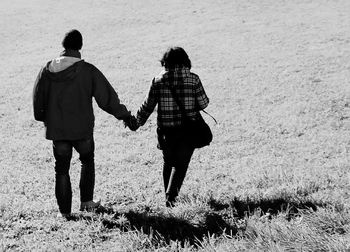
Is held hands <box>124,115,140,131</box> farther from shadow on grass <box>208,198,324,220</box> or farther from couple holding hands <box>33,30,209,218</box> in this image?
shadow on grass <box>208,198,324,220</box>

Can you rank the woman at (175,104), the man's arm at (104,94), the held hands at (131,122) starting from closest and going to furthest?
the man's arm at (104,94), the woman at (175,104), the held hands at (131,122)

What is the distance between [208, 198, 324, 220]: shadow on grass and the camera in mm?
4941

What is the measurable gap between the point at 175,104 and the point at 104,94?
0.74 meters

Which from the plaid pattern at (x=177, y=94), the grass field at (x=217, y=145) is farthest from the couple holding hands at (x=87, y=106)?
the grass field at (x=217, y=145)

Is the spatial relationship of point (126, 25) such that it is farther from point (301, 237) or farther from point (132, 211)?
point (301, 237)

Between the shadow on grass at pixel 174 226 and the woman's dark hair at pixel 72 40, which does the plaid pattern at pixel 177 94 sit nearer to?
the woman's dark hair at pixel 72 40

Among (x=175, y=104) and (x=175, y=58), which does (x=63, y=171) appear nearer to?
(x=175, y=104)

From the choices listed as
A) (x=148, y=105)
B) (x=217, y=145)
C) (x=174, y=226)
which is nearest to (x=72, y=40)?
(x=148, y=105)

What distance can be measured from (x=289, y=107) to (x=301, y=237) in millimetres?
7263

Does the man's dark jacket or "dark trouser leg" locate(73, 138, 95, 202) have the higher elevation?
the man's dark jacket

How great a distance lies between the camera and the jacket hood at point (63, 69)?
4.97 m

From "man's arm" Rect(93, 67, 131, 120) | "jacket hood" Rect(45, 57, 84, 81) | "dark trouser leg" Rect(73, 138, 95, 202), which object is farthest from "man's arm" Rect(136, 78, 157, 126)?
"jacket hood" Rect(45, 57, 84, 81)

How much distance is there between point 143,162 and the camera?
26.7 ft

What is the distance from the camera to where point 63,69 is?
196 inches
